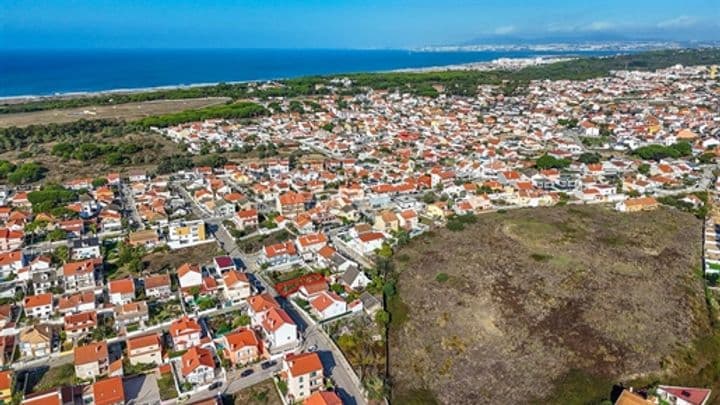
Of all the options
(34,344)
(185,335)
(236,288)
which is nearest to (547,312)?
(236,288)

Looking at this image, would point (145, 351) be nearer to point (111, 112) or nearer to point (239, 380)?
point (239, 380)

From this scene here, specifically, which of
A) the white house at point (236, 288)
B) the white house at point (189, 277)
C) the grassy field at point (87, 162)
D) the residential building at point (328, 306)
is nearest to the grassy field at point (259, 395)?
the residential building at point (328, 306)

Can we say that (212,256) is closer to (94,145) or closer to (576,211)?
(576,211)

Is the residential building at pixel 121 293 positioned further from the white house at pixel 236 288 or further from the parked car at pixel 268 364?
the parked car at pixel 268 364

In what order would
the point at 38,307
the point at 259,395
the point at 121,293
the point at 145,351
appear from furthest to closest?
1. the point at 121,293
2. the point at 38,307
3. the point at 145,351
4. the point at 259,395

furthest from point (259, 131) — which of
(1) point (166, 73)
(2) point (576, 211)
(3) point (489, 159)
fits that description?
(1) point (166, 73)
